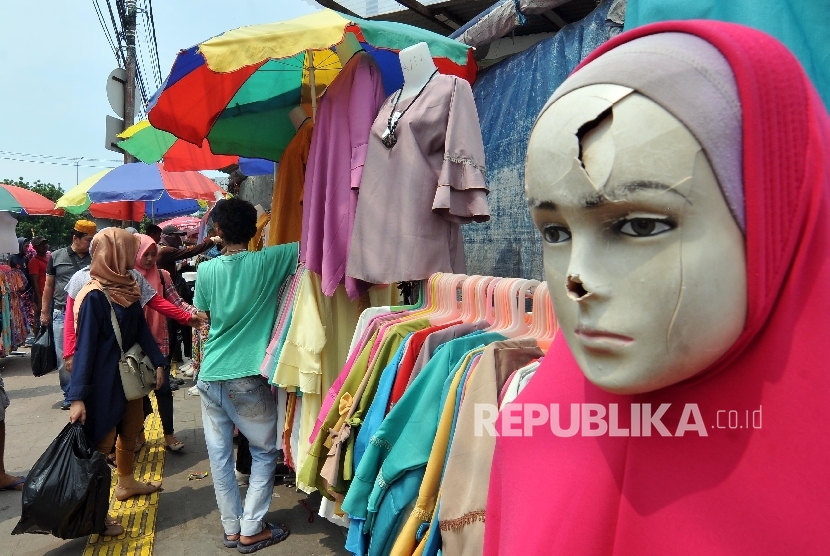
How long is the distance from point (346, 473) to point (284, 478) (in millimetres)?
2587

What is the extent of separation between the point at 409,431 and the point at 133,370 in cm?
255

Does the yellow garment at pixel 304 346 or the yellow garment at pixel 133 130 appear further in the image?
the yellow garment at pixel 133 130

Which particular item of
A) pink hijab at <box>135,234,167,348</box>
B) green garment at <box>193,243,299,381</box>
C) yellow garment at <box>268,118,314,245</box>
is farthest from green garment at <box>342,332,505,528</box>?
pink hijab at <box>135,234,167,348</box>

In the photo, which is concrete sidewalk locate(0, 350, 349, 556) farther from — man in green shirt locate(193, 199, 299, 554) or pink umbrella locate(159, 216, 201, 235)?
pink umbrella locate(159, 216, 201, 235)

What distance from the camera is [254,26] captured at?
7.57 ft

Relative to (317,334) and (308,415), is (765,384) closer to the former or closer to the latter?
(317,334)

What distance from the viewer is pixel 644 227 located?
0.68m

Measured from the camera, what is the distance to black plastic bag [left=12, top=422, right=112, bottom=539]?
2951 millimetres

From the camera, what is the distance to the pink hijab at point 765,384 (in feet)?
2.12

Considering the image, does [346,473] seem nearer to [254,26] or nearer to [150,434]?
[254,26]

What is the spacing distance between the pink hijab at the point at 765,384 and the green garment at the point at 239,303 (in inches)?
101

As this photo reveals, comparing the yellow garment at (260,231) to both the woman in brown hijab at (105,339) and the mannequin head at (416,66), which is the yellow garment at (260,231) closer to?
the woman in brown hijab at (105,339)

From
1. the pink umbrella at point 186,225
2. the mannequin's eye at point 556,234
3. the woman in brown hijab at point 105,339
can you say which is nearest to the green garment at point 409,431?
the mannequin's eye at point 556,234

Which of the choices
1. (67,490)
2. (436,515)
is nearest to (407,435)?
(436,515)
